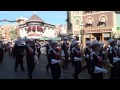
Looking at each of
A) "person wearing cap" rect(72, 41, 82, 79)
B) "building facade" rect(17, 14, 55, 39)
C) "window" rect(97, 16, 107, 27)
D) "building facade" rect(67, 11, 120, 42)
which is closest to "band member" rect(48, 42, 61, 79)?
"person wearing cap" rect(72, 41, 82, 79)

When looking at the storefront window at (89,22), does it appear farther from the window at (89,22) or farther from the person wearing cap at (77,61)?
the person wearing cap at (77,61)

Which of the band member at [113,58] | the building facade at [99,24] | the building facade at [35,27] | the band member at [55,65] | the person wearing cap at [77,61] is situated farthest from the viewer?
the building facade at [35,27]

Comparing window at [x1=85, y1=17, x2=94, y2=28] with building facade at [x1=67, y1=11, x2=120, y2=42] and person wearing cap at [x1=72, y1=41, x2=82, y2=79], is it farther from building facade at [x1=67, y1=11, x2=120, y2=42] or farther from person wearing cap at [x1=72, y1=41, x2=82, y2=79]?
person wearing cap at [x1=72, y1=41, x2=82, y2=79]

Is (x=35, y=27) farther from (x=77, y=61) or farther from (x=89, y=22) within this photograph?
(x=77, y=61)

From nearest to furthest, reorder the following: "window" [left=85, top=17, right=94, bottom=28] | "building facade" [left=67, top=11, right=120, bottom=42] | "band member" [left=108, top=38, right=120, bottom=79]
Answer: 1. "band member" [left=108, top=38, right=120, bottom=79]
2. "building facade" [left=67, top=11, right=120, bottom=42]
3. "window" [left=85, top=17, right=94, bottom=28]

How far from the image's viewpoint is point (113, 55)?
985 centimetres

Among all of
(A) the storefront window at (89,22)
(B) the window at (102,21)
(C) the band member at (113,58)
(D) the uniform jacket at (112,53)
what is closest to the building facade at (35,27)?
(A) the storefront window at (89,22)

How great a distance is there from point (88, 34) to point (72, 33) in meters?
3.62

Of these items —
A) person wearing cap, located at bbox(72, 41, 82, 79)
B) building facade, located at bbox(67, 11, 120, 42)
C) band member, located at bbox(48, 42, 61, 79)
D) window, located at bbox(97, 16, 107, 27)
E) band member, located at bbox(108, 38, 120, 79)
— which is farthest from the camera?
window, located at bbox(97, 16, 107, 27)

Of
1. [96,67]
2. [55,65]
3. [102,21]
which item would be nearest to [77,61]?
[55,65]
